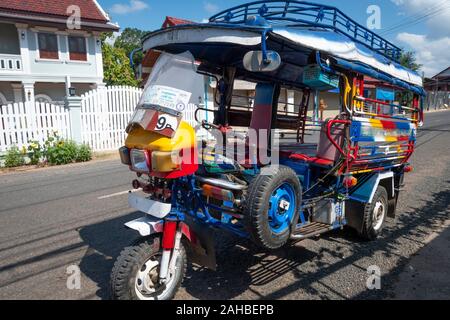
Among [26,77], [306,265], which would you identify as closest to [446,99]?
[26,77]

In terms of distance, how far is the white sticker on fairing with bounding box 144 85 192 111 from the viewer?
293 cm

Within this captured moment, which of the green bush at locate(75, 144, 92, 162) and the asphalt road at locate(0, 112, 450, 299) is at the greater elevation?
the green bush at locate(75, 144, 92, 162)

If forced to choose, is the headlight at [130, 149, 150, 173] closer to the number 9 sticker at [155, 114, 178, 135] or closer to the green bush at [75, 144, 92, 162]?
the number 9 sticker at [155, 114, 178, 135]

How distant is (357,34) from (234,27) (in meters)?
2.11

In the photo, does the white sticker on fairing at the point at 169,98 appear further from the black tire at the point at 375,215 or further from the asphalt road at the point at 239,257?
the black tire at the point at 375,215

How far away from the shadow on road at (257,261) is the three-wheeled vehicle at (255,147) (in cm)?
32

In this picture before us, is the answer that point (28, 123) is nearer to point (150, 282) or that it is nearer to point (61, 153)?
point (61, 153)

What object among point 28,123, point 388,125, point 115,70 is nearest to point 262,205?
point 388,125

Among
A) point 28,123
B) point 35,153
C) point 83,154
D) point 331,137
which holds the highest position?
point 28,123

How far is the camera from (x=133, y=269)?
2.82 metres

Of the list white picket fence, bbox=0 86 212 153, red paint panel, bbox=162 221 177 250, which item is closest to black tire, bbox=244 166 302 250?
red paint panel, bbox=162 221 177 250

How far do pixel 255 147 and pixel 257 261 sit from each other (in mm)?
1353

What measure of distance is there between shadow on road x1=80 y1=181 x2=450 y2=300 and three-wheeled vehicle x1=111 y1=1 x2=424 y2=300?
316mm
